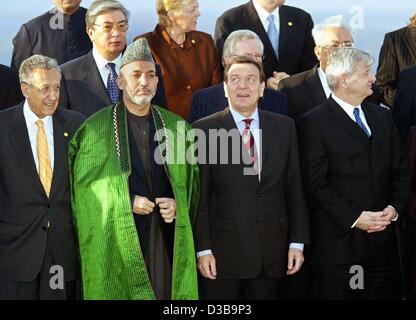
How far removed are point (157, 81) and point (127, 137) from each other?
42 cm

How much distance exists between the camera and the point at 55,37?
720 centimetres

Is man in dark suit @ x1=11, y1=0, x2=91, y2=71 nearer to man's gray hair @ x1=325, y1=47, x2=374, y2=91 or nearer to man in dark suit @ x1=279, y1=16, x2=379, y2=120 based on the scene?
man in dark suit @ x1=279, y1=16, x2=379, y2=120

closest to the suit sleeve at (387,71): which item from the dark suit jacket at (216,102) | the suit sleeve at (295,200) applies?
the dark suit jacket at (216,102)

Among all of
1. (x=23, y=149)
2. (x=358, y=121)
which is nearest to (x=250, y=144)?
(x=358, y=121)

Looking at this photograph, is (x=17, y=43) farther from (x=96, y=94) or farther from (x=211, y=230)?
(x=211, y=230)

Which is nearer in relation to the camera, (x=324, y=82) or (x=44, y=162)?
(x=44, y=162)

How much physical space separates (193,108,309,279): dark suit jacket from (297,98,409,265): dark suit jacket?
18 centimetres

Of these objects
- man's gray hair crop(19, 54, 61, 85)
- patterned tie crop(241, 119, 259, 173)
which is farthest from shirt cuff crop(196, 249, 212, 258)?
man's gray hair crop(19, 54, 61, 85)

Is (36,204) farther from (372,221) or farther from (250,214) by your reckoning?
(372,221)

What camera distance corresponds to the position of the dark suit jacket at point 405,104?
6.79 metres

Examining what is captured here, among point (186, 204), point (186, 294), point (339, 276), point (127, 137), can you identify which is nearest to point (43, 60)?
point (127, 137)

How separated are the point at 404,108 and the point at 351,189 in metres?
1.05

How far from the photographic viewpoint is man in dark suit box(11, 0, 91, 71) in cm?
720

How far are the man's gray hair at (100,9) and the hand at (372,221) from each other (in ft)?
6.69
